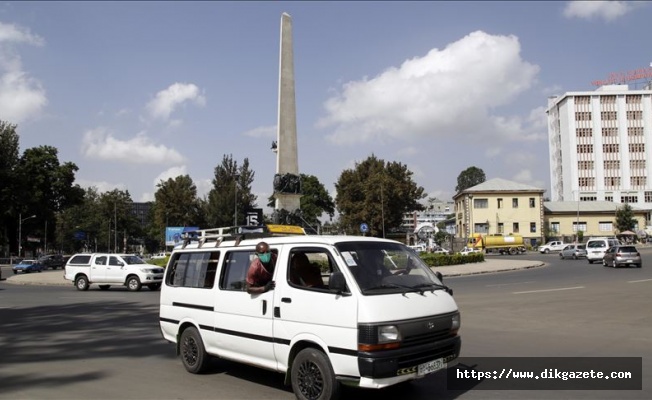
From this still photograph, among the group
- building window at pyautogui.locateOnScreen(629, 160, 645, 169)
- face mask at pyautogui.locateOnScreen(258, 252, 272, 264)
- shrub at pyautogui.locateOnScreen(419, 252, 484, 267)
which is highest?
building window at pyautogui.locateOnScreen(629, 160, 645, 169)

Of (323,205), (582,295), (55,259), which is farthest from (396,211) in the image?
(582,295)

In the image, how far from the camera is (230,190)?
79.9 metres

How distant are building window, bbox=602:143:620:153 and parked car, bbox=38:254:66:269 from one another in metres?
98.7

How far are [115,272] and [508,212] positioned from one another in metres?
70.0

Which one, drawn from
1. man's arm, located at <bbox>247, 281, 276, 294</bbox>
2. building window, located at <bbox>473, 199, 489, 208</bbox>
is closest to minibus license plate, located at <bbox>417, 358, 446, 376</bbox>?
man's arm, located at <bbox>247, 281, 276, 294</bbox>

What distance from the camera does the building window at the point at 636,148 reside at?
350 feet

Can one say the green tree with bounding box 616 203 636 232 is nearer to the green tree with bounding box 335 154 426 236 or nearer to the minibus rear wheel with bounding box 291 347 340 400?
the green tree with bounding box 335 154 426 236

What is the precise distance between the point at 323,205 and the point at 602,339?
93422 millimetres

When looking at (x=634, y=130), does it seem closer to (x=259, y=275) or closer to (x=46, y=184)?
(x=46, y=184)

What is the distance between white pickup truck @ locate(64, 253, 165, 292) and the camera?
79.1 feet

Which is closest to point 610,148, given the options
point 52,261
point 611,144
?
point 611,144

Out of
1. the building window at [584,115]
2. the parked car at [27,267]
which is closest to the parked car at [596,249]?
the parked car at [27,267]

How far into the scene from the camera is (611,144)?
106938 millimetres

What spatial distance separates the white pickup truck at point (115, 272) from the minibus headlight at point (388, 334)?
20.4 meters
